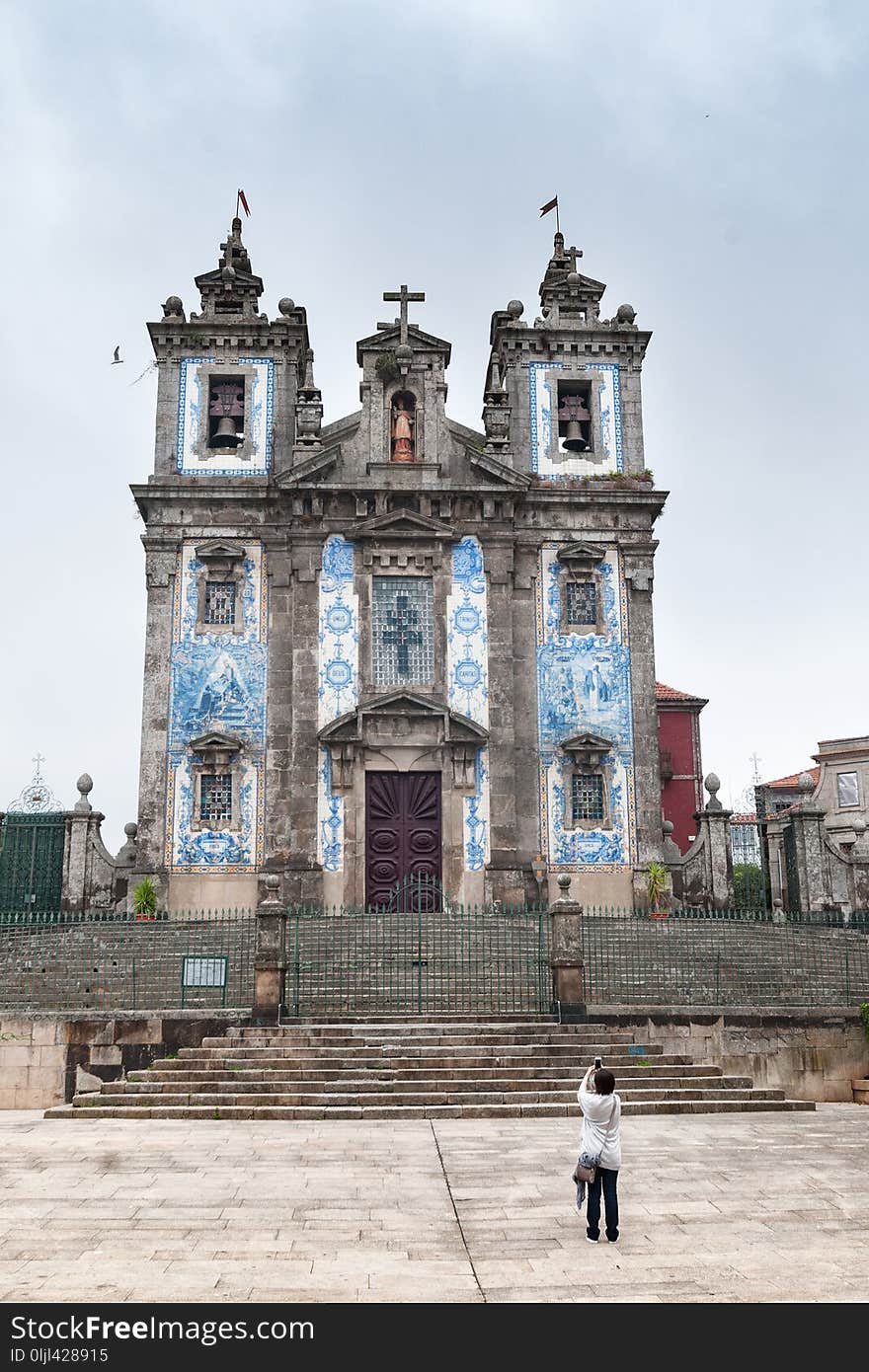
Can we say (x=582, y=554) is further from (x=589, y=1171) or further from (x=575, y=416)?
(x=589, y=1171)

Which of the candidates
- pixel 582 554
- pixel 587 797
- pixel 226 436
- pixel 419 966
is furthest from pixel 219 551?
pixel 419 966

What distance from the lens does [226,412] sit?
28.6m

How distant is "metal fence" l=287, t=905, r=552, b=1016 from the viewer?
58.2 ft

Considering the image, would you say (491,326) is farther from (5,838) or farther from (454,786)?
(5,838)

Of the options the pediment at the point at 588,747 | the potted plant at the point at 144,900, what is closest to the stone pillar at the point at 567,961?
the pediment at the point at 588,747

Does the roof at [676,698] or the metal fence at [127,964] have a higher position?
the roof at [676,698]

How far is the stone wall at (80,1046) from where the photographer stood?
16266mm

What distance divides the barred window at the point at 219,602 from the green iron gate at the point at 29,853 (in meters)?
5.22

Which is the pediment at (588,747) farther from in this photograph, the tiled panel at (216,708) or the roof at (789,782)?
the roof at (789,782)

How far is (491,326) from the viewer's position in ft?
100

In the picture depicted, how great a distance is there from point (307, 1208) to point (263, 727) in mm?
17749

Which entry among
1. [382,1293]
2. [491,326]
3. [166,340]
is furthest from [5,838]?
[382,1293]

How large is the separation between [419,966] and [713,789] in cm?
1099

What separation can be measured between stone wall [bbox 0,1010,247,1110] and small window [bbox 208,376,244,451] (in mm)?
15257
